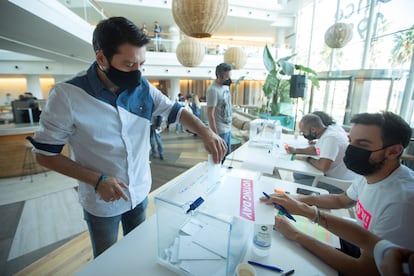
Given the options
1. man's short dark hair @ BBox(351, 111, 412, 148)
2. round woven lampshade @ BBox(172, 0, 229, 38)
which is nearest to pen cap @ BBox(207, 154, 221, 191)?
man's short dark hair @ BBox(351, 111, 412, 148)

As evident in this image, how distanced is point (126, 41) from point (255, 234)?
3.10ft

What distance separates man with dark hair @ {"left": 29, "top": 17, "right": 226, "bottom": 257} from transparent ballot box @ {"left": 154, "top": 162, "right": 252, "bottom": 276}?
19 centimetres

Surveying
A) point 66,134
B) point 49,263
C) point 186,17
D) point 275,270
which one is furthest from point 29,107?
point 275,270

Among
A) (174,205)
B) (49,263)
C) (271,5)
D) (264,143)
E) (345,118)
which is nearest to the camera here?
(174,205)

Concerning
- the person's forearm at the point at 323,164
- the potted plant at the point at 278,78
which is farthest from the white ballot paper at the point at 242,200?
the potted plant at the point at 278,78

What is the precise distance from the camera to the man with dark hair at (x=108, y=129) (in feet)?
2.68

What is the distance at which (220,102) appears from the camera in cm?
289

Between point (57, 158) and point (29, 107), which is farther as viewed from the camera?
point (29, 107)

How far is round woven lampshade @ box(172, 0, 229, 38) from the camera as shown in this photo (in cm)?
178

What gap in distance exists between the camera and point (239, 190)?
3.99ft

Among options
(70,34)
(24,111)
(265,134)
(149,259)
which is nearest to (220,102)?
(265,134)

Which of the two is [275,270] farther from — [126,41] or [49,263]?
[49,263]

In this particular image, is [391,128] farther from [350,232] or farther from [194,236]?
[194,236]

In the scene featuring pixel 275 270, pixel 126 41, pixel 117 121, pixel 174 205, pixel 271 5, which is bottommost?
pixel 275 270
